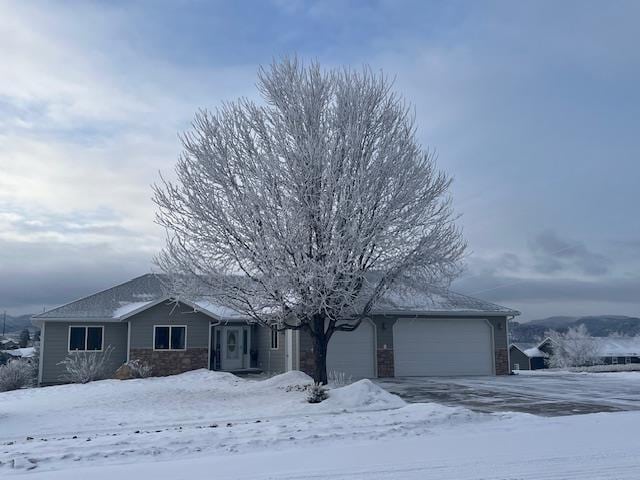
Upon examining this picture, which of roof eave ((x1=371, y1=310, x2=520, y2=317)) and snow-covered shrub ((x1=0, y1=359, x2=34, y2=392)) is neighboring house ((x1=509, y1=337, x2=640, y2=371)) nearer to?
roof eave ((x1=371, y1=310, x2=520, y2=317))

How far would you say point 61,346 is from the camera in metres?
22.5

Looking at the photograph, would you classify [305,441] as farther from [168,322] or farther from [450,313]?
[450,313]

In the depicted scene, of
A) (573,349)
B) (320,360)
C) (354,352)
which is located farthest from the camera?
(573,349)

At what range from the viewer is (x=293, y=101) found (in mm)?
16031

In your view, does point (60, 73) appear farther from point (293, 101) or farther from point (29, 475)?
point (29, 475)

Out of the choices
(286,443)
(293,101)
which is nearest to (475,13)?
(293,101)

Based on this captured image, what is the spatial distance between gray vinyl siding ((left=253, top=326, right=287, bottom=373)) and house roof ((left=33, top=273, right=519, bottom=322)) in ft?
6.78

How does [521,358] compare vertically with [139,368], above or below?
below

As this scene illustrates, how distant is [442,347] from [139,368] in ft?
38.5

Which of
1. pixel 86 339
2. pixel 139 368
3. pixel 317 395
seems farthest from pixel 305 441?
pixel 86 339

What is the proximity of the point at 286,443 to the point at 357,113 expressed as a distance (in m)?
9.61

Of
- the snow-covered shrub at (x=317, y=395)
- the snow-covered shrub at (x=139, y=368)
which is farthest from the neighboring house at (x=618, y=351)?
the snow-covered shrub at (x=317, y=395)

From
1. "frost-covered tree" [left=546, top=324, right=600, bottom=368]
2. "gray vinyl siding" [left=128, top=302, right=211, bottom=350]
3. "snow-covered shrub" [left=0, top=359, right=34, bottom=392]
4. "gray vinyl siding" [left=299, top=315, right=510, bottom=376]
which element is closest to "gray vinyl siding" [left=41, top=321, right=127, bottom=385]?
"snow-covered shrub" [left=0, top=359, right=34, bottom=392]

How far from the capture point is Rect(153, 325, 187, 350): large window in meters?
22.8
